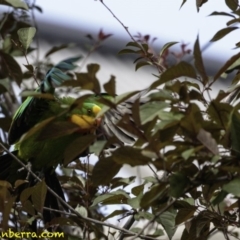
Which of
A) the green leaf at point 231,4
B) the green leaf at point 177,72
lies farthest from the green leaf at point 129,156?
the green leaf at point 231,4

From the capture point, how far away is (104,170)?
4.09ft

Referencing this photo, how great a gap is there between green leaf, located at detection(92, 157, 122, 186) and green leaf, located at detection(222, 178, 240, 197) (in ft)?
0.74

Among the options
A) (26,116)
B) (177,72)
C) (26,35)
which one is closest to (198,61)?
(177,72)

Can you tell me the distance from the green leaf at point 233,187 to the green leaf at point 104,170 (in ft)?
0.74

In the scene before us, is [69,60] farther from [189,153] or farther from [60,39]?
[60,39]

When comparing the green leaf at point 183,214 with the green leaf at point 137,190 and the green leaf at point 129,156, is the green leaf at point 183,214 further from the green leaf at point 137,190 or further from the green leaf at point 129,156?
the green leaf at point 129,156

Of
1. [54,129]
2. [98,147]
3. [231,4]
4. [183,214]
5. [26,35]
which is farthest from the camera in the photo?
[26,35]

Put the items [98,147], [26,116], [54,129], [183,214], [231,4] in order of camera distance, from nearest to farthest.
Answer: [98,147] < [54,129] < [183,214] < [231,4] < [26,116]

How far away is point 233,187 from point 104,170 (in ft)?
0.90

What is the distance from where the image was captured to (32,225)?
6.54 feet

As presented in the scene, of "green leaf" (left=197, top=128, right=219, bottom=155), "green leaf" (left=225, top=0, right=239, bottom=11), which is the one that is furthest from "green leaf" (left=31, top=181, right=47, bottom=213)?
"green leaf" (left=225, top=0, right=239, bottom=11)

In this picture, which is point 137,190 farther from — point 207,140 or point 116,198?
point 207,140

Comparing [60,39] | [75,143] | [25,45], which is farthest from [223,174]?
[60,39]

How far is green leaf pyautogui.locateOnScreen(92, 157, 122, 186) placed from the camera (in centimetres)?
123
